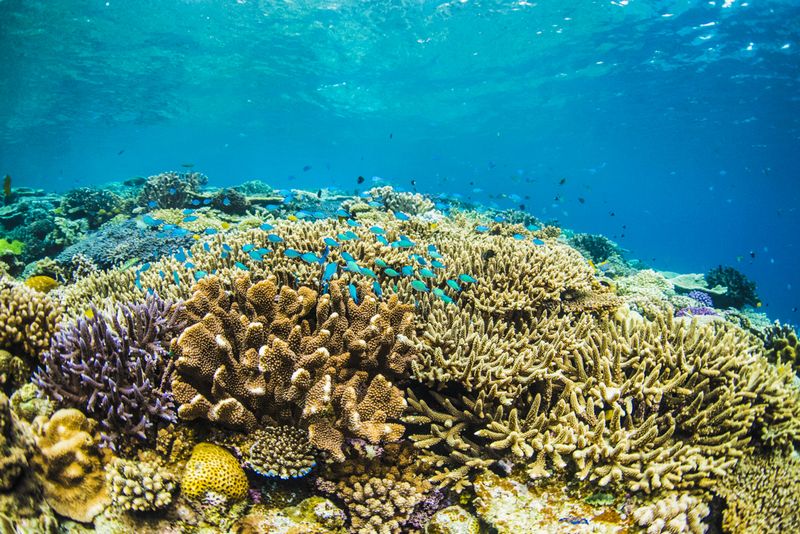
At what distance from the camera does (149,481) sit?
9.89ft

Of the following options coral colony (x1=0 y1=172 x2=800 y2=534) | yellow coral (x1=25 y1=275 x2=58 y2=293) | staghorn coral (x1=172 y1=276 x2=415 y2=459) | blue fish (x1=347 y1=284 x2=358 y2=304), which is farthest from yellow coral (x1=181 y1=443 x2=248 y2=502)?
yellow coral (x1=25 y1=275 x2=58 y2=293)

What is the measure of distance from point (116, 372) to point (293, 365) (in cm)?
158

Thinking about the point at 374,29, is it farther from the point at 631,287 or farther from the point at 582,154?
the point at 582,154

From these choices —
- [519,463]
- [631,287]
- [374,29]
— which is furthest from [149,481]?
[374,29]

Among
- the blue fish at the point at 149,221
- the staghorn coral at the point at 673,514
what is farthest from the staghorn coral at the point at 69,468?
the blue fish at the point at 149,221

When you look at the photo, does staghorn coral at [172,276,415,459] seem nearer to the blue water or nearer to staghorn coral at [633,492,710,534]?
staghorn coral at [633,492,710,534]

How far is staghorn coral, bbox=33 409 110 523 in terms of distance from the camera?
291 cm

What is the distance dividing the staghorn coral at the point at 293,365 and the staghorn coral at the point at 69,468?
2.44 feet

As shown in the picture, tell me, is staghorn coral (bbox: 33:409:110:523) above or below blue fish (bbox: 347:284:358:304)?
below

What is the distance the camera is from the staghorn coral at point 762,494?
3.66 meters

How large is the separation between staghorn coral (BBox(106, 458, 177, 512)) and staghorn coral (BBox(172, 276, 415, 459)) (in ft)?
1.60

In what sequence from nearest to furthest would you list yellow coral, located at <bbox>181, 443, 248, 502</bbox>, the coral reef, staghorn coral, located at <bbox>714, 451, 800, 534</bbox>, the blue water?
yellow coral, located at <bbox>181, 443, 248, 502</bbox> → staghorn coral, located at <bbox>714, 451, 800, 534</bbox> → the coral reef → the blue water

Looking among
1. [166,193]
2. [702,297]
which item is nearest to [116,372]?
[166,193]

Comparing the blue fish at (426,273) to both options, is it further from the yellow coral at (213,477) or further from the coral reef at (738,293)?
the coral reef at (738,293)
